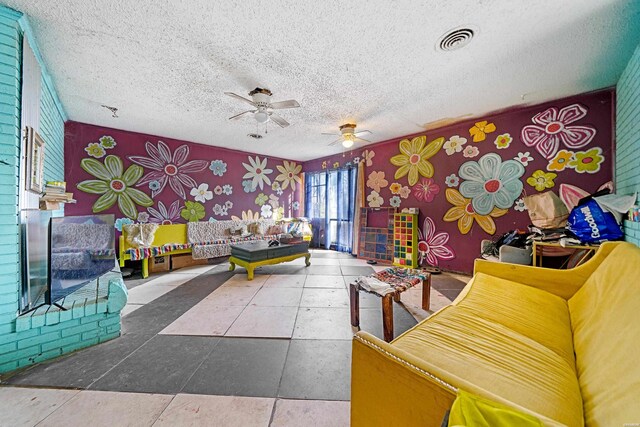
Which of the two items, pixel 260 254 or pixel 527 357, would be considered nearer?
pixel 527 357

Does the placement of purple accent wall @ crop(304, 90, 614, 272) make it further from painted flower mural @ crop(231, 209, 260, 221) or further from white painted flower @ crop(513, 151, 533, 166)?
painted flower mural @ crop(231, 209, 260, 221)

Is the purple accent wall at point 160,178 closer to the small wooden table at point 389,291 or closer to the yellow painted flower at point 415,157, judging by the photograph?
the yellow painted flower at point 415,157

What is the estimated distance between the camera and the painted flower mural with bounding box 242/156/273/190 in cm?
586

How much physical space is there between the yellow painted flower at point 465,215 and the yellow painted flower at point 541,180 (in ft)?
1.65

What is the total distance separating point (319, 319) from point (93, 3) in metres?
3.15

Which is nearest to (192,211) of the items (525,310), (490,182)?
(525,310)

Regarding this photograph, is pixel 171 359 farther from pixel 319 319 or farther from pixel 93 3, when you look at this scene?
pixel 93 3

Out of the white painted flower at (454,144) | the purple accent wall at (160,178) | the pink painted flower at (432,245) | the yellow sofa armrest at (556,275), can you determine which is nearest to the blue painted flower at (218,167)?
the purple accent wall at (160,178)

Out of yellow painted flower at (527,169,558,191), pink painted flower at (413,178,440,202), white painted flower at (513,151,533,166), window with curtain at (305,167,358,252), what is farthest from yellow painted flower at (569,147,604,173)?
window with curtain at (305,167,358,252)

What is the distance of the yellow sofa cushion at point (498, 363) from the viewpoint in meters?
0.82

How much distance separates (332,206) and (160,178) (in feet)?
13.1

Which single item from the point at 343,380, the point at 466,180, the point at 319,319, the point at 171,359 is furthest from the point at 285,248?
the point at 466,180

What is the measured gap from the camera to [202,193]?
5152mm

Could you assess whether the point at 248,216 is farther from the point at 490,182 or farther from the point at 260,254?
the point at 490,182
